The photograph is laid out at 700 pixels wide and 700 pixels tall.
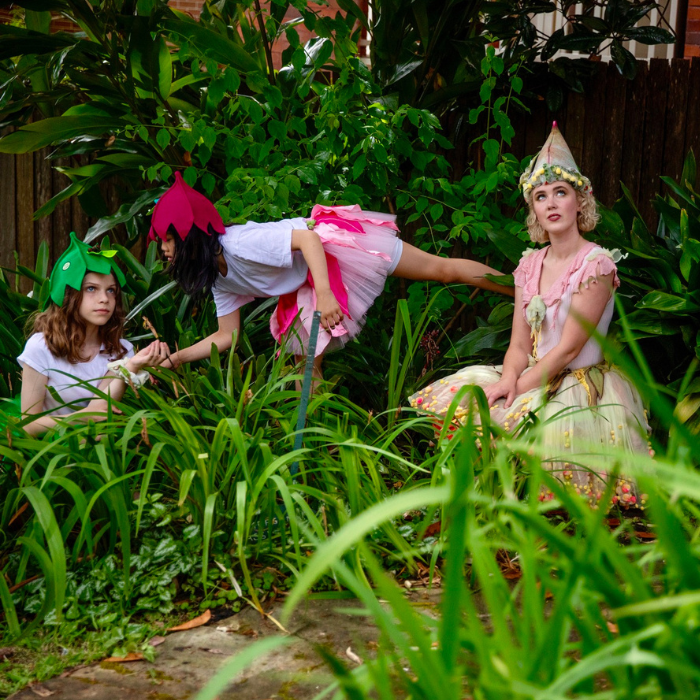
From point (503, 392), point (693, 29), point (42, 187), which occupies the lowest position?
point (503, 392)

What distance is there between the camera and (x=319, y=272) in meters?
3.07

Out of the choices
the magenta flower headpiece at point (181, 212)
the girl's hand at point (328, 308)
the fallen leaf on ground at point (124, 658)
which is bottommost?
the fallen leaf on ground at point (124, 658)

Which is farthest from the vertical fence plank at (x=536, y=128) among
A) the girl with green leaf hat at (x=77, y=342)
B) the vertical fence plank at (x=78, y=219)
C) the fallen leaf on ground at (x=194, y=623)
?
the fallen leaf on ground at (x=194, y=623)

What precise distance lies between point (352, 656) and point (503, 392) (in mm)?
1420

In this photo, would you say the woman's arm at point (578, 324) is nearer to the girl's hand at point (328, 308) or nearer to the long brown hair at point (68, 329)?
the girl's hand at point (328, 308)

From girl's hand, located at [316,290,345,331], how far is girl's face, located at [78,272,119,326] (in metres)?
Answer: 0.78

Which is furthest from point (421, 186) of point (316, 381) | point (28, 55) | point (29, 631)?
point (29, 631)

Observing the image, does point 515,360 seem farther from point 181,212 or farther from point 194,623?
point 194,623

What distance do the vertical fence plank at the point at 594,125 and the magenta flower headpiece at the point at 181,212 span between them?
2.47 meters

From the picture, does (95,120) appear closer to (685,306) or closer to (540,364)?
(540,364)

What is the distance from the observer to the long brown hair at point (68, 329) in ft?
9.69

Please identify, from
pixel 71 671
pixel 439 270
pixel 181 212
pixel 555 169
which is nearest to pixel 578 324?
pixel 555 169

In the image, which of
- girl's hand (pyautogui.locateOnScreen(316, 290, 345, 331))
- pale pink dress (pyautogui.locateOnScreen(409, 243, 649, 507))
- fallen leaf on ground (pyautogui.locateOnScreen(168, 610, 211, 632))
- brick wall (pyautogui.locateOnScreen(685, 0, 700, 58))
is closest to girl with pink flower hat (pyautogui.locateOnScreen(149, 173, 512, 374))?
girl's hand (pyautogui.locateOnScreen(316, 290, 345, 331))

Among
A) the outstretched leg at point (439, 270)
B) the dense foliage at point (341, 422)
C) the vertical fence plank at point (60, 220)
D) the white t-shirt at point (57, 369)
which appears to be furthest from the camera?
the vertical fence plank at point (60, 220)
